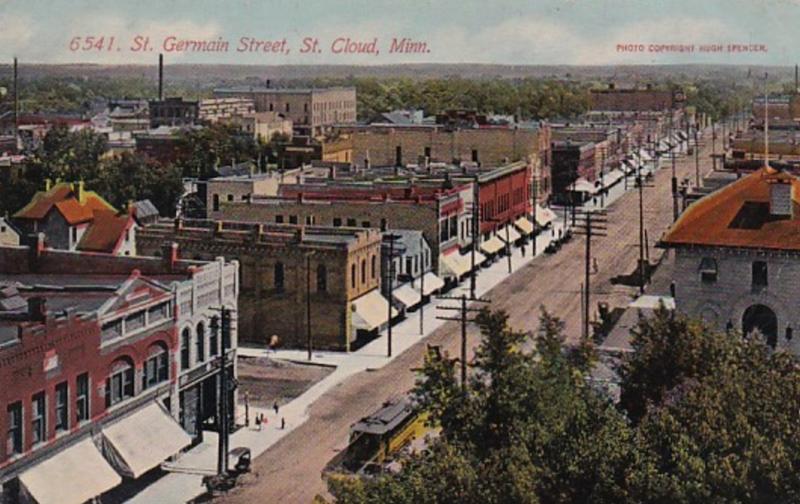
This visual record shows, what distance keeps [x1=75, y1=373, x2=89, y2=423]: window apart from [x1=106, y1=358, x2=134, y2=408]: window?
99cm

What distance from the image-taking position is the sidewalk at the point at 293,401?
3256 cm

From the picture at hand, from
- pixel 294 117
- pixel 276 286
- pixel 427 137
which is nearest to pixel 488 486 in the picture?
pixel 276 286

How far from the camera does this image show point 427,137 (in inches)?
3563

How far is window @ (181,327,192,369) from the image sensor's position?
3572 cm

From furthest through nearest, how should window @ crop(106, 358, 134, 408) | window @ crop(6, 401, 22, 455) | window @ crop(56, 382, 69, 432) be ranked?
window @ crop(106, 358, 134, 408) < window @ crop(56, 382, 69, 432) < window @ crop(6, 401, 22, 455)

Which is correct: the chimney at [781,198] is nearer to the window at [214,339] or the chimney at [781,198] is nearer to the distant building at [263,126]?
the window at [214,339]

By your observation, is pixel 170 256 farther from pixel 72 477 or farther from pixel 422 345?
pixel 422 345

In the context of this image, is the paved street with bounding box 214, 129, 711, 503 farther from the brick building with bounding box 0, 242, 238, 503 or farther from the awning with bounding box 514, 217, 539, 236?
the brick building with bounding box 0, 242, 238, 503

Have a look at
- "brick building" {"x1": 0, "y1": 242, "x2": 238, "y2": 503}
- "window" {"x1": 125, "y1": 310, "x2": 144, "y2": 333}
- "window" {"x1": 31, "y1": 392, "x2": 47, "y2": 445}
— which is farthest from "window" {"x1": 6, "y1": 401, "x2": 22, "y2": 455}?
"window" {"x1": 125, "y1": 310, "x2": 144, "y2": 333}

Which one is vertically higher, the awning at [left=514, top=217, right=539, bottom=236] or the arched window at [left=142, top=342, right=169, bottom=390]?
the awning at [left=514, top=217, right=539, bottom=236]

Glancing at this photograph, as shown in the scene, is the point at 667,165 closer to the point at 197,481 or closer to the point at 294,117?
the point at 294,117

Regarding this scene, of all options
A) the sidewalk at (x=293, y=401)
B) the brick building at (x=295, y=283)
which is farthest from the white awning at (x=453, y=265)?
the brick building at (x=295, y=283)

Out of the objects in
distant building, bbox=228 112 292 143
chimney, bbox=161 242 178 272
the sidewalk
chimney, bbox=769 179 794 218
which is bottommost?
the sidewalk

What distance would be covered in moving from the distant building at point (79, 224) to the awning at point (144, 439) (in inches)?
870
